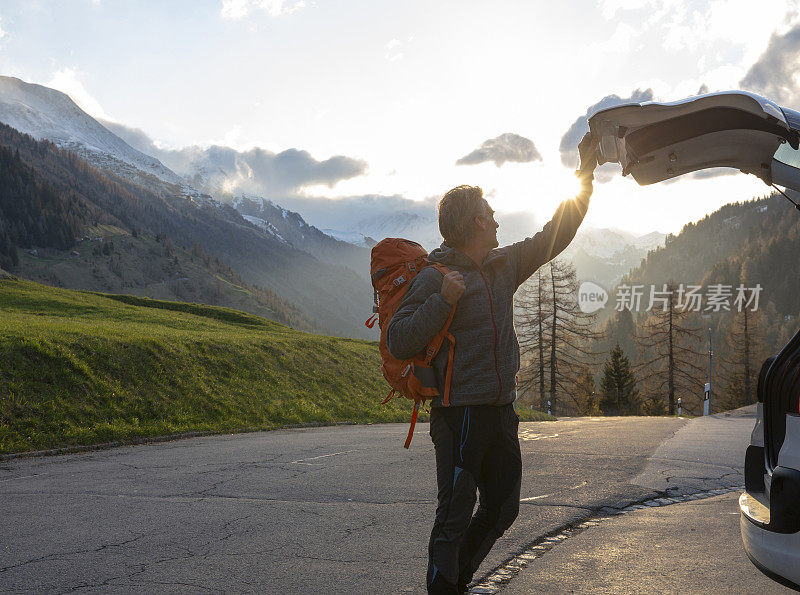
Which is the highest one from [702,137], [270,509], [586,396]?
[702,137]

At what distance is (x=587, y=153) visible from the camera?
147 inches

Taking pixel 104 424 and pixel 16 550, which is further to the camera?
pixel 104 424

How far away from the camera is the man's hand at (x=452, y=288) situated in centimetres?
303

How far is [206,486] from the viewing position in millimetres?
7672

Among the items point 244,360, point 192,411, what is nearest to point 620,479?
point 192,411

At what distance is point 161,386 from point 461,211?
16.1 m

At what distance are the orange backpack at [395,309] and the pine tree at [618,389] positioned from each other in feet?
179

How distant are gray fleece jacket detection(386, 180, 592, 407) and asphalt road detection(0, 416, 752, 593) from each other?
5.23 feet

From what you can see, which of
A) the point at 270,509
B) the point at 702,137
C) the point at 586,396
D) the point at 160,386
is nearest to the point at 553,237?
the point at 702,137

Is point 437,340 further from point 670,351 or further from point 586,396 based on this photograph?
point 670,351

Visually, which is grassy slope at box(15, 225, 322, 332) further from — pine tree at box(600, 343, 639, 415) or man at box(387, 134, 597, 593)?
man at box(387, 134, 597, 593)

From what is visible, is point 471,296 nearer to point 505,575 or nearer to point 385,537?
point 505,575

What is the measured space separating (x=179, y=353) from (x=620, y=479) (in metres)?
16.1

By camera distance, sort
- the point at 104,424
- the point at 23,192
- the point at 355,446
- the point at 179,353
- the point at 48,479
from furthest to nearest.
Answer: the point at 23,192, the point at 179,353, the point at 104,424, the point at 355,446, the point at 48,479
